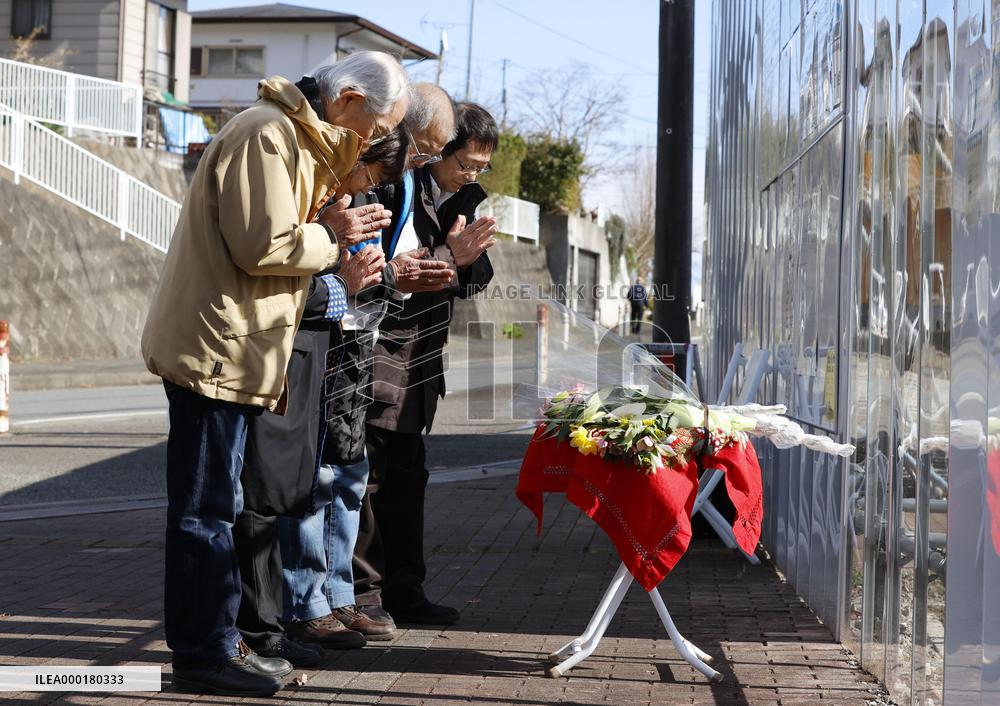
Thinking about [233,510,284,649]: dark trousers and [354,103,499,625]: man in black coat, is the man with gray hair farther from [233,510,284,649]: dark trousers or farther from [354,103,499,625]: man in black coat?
[233,510,284,649]: dark trousers

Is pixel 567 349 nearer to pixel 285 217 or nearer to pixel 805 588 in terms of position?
pixel 285 217

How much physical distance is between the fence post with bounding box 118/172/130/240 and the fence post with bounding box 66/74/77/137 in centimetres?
356

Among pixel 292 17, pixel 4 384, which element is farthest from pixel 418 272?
pixel 292 17

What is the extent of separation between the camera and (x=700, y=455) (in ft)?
13.8

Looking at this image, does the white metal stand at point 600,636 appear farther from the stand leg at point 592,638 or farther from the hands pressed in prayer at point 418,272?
the hands pressed in prayer at point 418,272

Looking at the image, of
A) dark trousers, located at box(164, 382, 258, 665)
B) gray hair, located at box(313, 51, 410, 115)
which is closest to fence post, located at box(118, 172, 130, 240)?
gray hair, located at box(313, 51, 410, 115)

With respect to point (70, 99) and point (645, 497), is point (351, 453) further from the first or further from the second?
point (70, 99)

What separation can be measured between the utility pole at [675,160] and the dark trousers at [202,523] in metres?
3.85

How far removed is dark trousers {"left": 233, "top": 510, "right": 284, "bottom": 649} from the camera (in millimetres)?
4039

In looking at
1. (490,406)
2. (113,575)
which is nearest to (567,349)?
(490,406)

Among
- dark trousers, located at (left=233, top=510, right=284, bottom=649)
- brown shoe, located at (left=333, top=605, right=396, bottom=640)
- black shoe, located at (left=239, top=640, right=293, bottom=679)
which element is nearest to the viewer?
black shoe, located at (left=239, top=640, right=293, bottom=679)

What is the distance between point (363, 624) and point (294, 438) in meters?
0.94

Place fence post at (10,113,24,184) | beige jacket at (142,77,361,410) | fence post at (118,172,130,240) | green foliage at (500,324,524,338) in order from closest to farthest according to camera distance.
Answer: beige jacket at (142,77,361,410), green foliage at (500,324,524,338), fence post at (10,113,24,184), fence post at (118,172,130,240)

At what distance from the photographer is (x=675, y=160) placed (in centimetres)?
729
